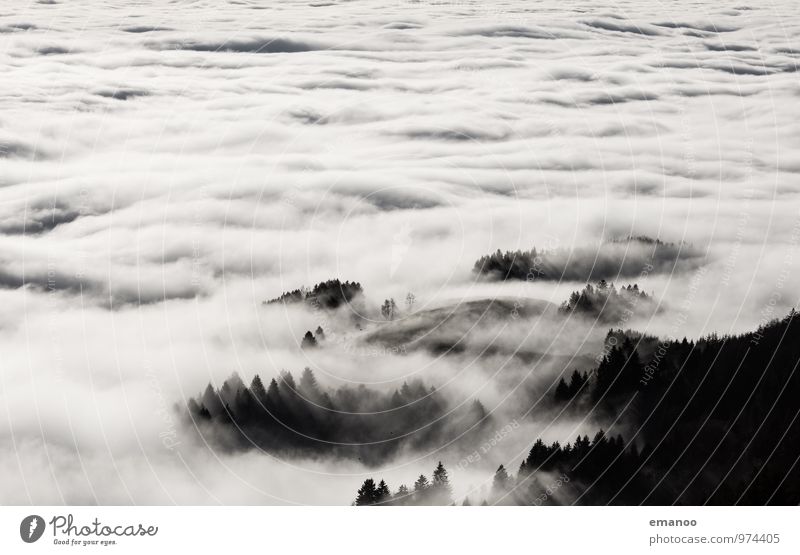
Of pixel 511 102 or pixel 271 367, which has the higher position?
pixel 511 102

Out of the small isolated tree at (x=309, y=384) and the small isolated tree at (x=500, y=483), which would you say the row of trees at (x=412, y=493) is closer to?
the small isolated tree at (x=500, y=483)

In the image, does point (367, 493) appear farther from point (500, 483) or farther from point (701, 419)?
point (701, 419)

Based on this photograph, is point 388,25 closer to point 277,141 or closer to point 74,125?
point 277,141
